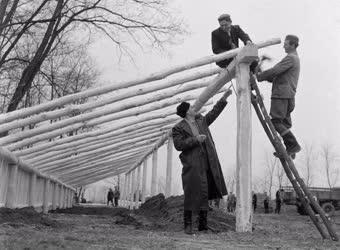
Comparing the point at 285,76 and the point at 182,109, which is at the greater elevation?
the point at 285,76

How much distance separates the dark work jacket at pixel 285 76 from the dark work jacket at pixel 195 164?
115 centimetres

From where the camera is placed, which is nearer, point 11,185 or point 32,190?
point 11,185

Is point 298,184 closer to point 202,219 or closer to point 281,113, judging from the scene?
point 281,113

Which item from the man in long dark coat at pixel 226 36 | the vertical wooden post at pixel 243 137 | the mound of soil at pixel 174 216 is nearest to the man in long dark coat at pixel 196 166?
the vertical wooden post at pixel 243 137

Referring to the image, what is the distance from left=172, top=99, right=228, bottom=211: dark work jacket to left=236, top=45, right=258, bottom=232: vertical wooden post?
0.51 meters

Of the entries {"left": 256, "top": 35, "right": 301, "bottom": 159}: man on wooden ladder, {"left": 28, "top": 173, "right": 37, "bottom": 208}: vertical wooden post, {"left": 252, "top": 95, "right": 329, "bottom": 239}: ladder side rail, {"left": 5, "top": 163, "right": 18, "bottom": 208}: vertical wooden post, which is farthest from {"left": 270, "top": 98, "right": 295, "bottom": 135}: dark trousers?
{"left": 28, "top": 173, "right": 37, "bottom": 208}: vertical wooden post

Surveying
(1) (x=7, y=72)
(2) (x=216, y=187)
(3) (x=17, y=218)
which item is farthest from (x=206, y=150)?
(1) (x=7, y=72)

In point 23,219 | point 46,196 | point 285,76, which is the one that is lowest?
point 23,219

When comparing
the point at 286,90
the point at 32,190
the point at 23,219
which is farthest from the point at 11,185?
the point at 286,90

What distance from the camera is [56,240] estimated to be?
186 inches

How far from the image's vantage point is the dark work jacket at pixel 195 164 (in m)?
6.42

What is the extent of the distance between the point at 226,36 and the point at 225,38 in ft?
0.12

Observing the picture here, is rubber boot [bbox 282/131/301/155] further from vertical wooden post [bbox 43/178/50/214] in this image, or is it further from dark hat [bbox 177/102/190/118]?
vertical wooden post [bbox 43/178/50/214]

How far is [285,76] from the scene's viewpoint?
6688mm
